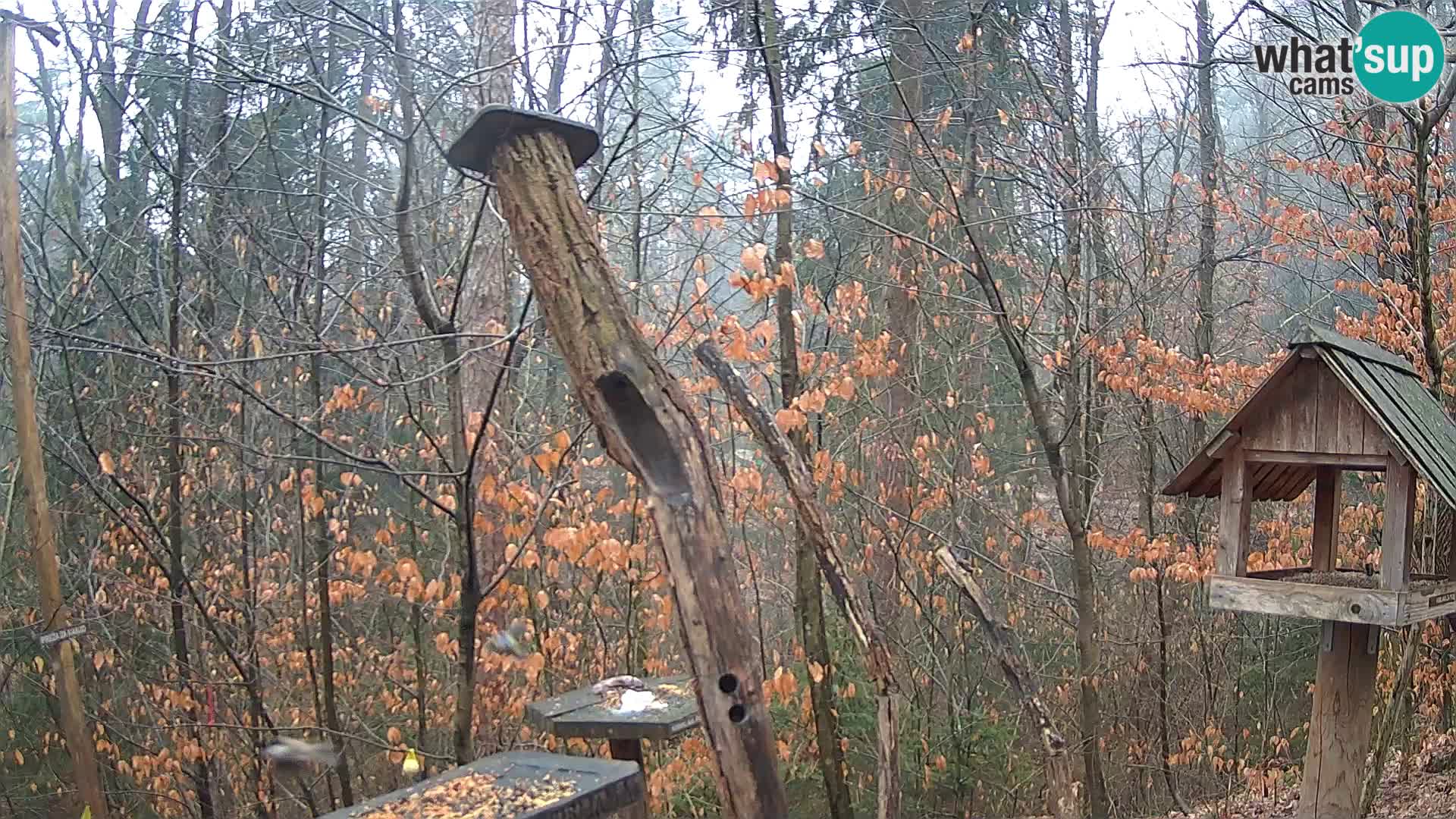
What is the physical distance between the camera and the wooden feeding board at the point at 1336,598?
3645 millimetres

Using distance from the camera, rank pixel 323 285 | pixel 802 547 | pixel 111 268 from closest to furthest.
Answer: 1. pixel 323 285
2. pixel 802 547
3. pixel 111 268

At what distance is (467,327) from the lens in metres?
7.33

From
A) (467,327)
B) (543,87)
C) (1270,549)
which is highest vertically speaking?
(543,87)

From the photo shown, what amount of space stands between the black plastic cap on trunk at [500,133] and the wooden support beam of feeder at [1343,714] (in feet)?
11.1

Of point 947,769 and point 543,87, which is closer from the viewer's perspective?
point 543,87

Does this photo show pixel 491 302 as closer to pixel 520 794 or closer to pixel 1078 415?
pixel 1078 415

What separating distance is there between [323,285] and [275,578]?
2.94 meters

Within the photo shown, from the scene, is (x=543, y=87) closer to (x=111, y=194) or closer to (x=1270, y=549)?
(x=111, y=194)

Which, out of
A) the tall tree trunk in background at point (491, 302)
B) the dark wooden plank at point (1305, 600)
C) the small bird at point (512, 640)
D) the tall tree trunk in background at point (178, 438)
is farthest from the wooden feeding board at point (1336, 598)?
the tall tree trunk in background at point (178, 438)

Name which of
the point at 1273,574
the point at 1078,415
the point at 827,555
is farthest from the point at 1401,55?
the point at 827,555

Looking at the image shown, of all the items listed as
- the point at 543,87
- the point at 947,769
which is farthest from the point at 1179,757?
the point at 543,87

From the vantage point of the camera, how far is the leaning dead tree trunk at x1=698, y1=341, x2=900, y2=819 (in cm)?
416

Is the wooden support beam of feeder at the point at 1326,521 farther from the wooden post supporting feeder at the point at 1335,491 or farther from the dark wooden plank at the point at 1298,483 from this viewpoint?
the dark wooden plank at the point at 1298,483

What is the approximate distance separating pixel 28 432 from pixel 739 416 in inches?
154
